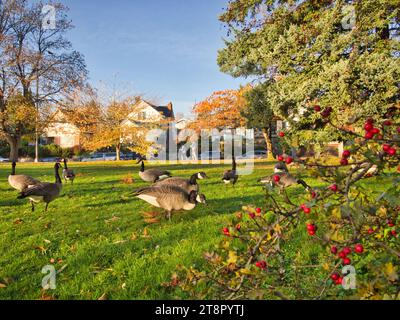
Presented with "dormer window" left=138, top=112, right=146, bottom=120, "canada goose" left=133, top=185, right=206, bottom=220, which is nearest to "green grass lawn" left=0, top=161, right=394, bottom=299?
"canada goose" left=133, top=185, right=206, bottom=220

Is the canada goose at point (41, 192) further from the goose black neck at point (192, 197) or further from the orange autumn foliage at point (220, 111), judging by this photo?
the orange autumn foliage at point (220, 111)

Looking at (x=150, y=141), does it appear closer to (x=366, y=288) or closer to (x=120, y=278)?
(x=120, y=278)

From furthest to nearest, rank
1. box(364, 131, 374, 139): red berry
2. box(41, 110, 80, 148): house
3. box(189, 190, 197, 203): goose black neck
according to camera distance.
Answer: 1. box(41, 110, 80, 148): house
2. box(189, 190, 197, 203): goose black neck
3. box(364, 131, 374, 139): red berry

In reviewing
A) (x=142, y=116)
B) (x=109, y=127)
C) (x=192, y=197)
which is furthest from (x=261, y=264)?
(x=142, y=116)

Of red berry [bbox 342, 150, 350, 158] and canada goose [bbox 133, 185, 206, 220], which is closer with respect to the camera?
red berry [bbox 342, 150, 350, 158]

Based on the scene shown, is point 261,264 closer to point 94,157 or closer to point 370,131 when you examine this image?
point 370,131

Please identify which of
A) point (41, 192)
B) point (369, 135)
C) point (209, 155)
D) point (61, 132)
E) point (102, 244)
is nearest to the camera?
point (369, 135)

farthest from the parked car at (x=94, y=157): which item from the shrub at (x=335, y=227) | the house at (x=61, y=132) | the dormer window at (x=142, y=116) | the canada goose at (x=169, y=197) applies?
the shrub at (x=335, y=227)

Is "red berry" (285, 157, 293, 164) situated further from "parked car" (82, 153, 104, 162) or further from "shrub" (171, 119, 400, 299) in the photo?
"parked car" (82, 153, 104, 162)

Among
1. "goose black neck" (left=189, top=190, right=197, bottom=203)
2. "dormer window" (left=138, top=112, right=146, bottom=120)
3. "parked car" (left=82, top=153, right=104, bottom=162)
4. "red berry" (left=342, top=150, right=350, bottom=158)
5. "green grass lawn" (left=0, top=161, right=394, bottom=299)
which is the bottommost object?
"green grass lawn" (left=0, top=161, right=394, bottom=299)

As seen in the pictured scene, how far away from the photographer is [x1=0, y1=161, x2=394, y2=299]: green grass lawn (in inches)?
159

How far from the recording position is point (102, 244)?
18.7 feet

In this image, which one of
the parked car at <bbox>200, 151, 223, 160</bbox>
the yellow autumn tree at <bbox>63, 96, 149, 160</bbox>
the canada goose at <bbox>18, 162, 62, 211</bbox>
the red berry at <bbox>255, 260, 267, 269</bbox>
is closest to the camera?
the red berry at <bbox>255, 260, 267, 269</bbox>
